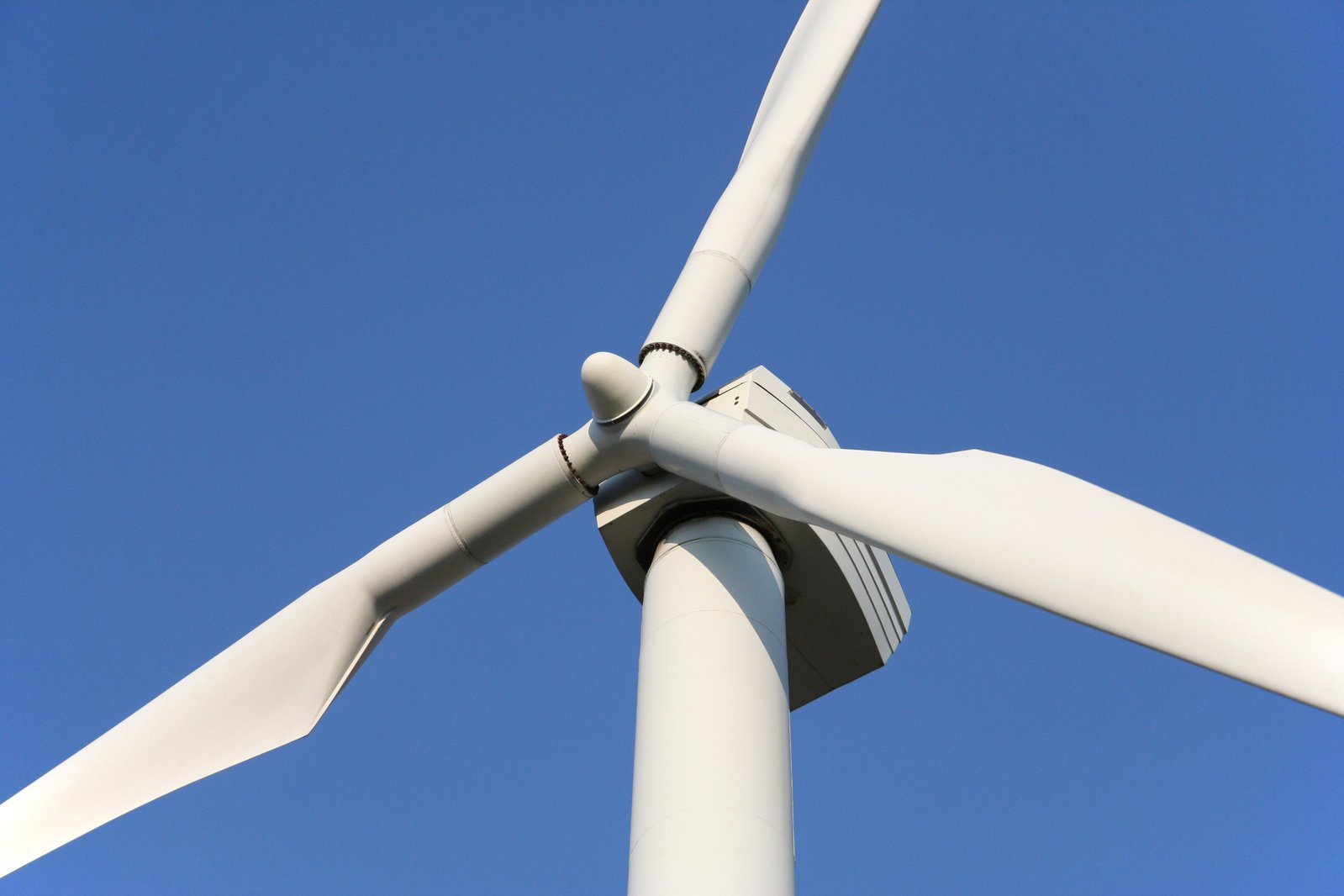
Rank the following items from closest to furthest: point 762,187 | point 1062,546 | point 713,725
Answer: point 1062,546
point 713,725
point 762,187

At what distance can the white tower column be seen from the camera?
6410mm

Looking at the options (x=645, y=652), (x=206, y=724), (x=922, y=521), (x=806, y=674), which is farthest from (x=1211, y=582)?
(x=206, y=724)

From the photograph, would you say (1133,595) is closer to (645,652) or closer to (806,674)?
(645,652)

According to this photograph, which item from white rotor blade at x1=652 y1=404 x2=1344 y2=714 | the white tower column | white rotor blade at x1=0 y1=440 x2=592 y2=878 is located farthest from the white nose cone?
the white tower column

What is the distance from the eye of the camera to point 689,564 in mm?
8172

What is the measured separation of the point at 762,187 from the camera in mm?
10102

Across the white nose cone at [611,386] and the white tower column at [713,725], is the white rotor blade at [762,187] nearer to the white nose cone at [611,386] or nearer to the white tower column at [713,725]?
the white nose cone at [611,386]

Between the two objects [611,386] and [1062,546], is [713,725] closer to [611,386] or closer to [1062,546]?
[1062,546]

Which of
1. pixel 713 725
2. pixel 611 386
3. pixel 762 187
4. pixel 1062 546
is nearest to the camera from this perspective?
pixel 1062 546

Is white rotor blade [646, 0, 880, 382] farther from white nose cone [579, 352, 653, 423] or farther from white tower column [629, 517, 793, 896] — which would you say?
white tower column [629, 517, 793, 896]

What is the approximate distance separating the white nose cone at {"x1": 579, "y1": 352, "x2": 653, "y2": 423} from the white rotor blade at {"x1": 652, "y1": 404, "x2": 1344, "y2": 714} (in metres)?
0.67

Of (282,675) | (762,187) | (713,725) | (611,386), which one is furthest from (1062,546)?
(282,675)

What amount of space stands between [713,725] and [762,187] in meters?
4.50

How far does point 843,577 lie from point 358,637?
3064mm
